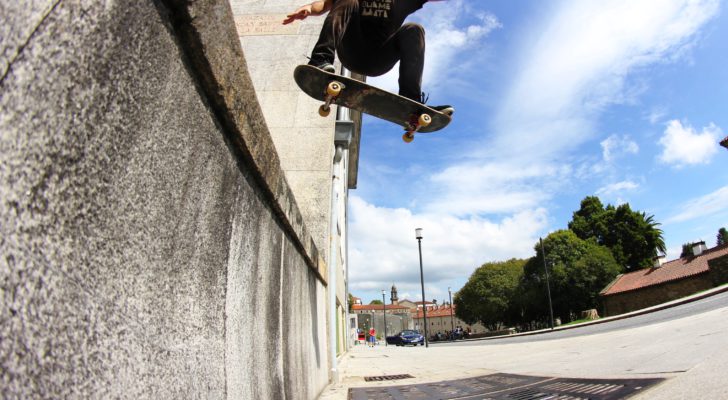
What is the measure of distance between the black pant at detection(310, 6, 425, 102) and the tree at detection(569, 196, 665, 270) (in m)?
48.2

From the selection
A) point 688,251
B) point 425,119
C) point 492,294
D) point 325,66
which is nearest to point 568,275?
point 492,294

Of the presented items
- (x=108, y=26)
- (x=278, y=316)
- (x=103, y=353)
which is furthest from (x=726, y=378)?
(x=108, y=26)

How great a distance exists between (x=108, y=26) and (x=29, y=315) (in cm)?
50

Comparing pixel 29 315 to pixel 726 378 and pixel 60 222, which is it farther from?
pixel 726 378

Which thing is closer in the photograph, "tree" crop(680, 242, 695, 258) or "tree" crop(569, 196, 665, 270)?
"tree" crop(680, 242, 695, 258)

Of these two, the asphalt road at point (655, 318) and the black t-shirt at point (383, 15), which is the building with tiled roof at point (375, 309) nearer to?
the asphalt road at point (655, 318)

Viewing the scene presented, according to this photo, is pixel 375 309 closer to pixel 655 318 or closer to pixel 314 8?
pixel 655 318

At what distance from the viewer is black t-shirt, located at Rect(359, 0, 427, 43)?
324cm

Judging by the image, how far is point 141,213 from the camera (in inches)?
34.5

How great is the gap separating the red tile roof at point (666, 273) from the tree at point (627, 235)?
21.6 feet

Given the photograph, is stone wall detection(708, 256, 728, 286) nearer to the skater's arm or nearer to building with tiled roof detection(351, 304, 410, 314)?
the skater's arm

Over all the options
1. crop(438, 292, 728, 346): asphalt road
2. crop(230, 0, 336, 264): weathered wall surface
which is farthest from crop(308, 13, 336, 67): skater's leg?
crop(438, 292, 728, 346): asphalt road

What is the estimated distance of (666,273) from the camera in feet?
112

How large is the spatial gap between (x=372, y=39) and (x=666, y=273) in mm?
39943
